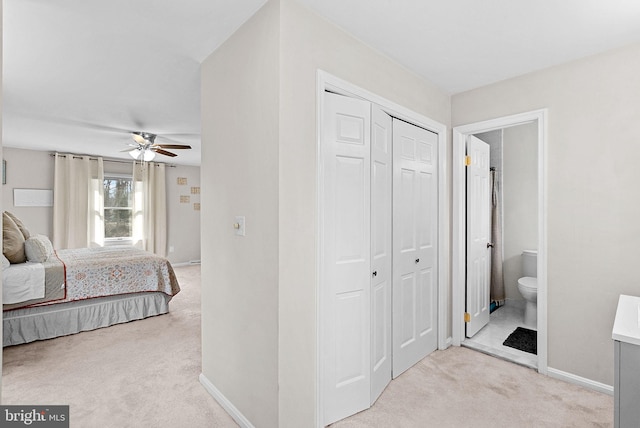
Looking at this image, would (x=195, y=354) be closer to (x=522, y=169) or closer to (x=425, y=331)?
(x=425, y=331)

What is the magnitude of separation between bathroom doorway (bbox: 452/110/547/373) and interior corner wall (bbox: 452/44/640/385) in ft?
0.23

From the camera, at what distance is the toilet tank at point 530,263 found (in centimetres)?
390

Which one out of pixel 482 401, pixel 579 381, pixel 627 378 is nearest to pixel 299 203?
pixel 627 378

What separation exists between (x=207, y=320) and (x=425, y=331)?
5.95 feet

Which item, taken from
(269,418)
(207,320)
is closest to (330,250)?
(269,418)

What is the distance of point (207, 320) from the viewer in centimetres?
240

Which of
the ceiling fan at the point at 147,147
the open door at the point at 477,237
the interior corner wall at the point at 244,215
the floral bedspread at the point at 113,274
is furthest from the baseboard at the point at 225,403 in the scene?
the ceiling fan at the point at 147,147

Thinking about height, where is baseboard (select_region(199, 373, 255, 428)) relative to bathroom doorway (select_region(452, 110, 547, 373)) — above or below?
below

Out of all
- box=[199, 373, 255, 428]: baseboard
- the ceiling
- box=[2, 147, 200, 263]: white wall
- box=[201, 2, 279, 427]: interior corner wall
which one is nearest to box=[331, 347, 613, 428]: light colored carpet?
box=[199, 373, 255, 428]: baseboard

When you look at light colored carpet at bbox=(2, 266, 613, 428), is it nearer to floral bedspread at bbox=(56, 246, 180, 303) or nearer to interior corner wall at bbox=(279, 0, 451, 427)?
interior corner wall at bbox=(279, 0, 451, 427)

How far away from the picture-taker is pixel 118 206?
654 cm

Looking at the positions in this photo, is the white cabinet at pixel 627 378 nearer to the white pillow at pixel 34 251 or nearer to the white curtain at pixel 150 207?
the white pillow at pixel 34 251

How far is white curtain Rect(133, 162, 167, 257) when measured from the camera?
6617 millimetres

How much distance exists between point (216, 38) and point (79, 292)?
3.05 meters
